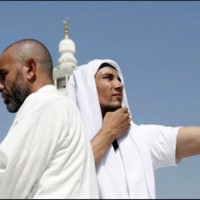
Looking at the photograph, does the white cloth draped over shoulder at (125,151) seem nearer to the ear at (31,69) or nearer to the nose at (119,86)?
the nose at (119,86)

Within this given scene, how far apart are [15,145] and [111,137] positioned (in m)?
0.84

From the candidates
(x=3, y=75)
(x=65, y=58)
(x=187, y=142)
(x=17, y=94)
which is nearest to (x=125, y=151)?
(x=187, y=142)

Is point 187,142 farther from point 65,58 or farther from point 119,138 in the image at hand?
point 65,58

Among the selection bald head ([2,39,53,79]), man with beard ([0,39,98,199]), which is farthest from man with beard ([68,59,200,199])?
bald head ([2,39,53,79])

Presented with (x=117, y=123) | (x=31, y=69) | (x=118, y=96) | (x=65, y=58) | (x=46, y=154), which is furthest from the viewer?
(x=65, y=58)

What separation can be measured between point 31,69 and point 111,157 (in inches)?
30.0

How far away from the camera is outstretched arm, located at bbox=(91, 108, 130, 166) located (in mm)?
3322

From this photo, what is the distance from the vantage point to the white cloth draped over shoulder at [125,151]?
127 inches

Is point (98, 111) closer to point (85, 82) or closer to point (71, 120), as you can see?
point (85, 82)

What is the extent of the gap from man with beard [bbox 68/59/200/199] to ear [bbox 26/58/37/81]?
2.01ft

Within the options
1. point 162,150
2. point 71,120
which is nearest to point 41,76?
point 71,120

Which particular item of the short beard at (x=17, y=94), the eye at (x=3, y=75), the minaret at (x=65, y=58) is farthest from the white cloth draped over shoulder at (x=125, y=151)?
the minaret at (x=65, y=58)

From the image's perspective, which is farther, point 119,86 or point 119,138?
point 119,86

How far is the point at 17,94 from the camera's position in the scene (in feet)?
10.2
